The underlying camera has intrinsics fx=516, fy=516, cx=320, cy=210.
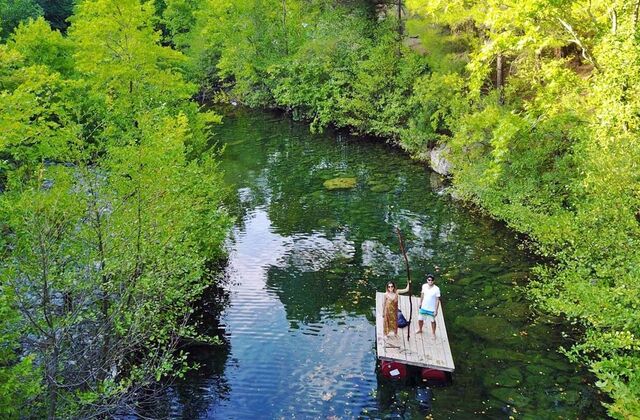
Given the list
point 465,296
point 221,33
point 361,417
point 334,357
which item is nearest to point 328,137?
point 221,33

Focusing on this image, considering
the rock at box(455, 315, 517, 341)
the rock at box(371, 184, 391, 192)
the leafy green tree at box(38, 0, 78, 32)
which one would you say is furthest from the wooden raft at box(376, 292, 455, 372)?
the leafy green tree at box(38, 0, 78, 32)

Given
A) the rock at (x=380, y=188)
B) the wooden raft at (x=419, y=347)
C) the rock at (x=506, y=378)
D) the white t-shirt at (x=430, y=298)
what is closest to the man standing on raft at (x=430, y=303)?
the white t-shirt at (x=430, y=298)

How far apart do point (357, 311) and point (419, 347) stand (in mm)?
3357

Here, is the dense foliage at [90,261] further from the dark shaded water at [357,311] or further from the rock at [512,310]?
the rock at [512,310]

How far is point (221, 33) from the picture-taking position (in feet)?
159

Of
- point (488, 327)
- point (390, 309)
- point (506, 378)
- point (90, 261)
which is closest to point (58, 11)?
point (90, 261)

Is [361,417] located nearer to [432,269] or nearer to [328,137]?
[432,269]

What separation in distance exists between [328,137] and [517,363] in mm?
26219

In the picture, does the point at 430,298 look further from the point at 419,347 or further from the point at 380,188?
the point at 380,188

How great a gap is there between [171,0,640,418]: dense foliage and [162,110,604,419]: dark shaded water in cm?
112

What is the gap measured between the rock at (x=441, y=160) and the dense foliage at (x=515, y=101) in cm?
46

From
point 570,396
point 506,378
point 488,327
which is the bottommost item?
point 570,396

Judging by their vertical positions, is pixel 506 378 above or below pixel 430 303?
below

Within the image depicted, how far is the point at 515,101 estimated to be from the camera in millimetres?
24516
